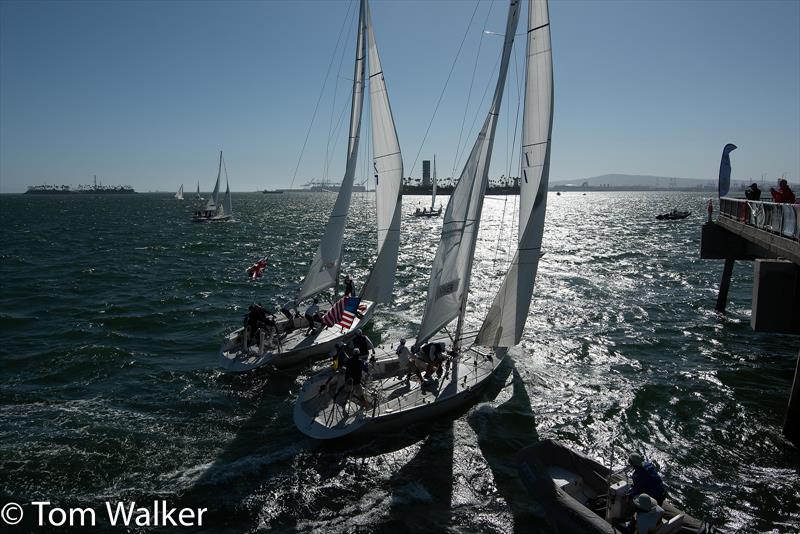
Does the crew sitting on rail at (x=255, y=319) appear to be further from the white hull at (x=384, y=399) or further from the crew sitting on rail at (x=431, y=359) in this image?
the crew sitting on rail at (x=431, y=359)

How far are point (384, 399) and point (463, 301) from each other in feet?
13.8

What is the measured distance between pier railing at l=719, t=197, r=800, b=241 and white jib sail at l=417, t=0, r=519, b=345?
8764mm

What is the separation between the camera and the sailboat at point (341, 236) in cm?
1853

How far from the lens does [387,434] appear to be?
14.2 metres

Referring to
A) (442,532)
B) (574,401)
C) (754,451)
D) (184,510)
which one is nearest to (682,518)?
(442,532)

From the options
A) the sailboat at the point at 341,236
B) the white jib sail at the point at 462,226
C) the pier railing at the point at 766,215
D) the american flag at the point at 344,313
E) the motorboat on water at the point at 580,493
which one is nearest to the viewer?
the motorboat on water at the point at 580,493

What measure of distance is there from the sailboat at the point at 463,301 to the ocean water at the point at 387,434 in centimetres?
84

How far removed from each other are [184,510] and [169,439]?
3.31m

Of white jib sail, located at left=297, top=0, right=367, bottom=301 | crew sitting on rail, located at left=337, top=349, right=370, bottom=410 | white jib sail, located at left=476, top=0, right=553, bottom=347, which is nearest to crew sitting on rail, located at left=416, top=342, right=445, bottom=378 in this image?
white jib sail, located at left=476, top=0, right=553, bottom=347

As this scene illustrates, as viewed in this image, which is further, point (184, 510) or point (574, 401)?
point (574, 401)

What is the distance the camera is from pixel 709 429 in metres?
14.8

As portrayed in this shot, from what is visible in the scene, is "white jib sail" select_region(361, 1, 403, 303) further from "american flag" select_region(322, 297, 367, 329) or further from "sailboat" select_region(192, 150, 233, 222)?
"sailboat" select_region(192, 150, 233, 222)

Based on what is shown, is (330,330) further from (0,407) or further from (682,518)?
(682,518)

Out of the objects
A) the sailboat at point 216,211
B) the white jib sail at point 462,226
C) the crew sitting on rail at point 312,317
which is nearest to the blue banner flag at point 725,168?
the white jib sail at point 462,226
